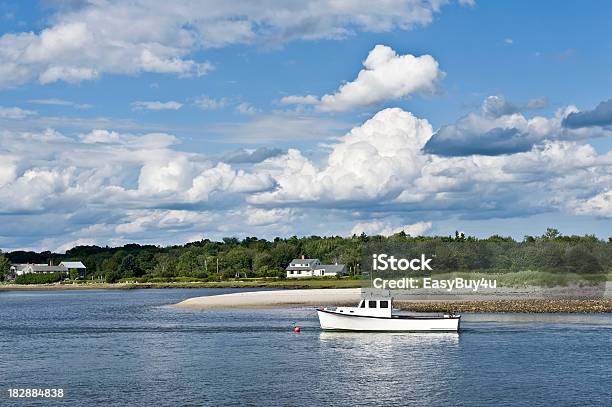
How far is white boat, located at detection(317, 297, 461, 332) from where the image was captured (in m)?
68.4

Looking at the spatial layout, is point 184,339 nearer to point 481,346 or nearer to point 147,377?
point 147,377

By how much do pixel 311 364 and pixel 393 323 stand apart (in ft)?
56.1

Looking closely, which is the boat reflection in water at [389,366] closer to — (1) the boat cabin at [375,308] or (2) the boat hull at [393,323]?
(2) the boat hull at [393,323]

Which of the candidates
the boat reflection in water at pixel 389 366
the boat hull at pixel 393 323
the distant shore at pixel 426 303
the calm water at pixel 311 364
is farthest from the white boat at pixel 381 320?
the distant shore at pixel 426 303

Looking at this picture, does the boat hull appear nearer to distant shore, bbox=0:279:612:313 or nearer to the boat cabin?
the boat cabin

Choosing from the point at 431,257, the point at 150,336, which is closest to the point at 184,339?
the point at 150,336

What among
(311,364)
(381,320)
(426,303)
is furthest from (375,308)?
(426,303)

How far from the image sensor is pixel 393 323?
226 ft

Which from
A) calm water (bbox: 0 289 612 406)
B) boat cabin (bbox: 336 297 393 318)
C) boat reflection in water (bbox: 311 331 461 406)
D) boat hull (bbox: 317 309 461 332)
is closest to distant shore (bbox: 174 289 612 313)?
calm water (bbox: 0 289 612 406)

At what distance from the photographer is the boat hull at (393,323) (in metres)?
68.2

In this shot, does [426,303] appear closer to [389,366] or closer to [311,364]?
[389,366]

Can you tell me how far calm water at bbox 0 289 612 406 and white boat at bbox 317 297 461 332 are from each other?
Result: 37.4 inches

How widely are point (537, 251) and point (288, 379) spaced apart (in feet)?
356

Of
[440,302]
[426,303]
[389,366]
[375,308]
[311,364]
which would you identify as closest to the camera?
[389,366]
